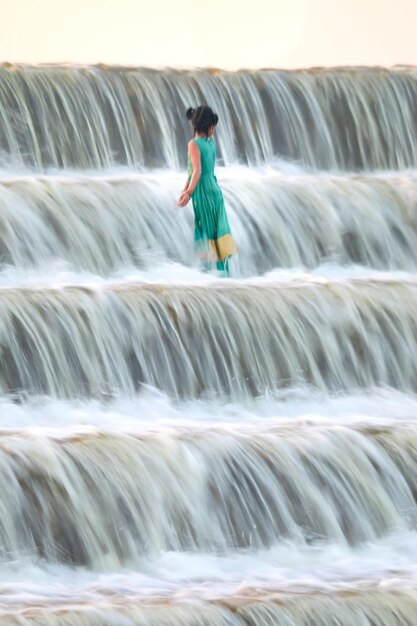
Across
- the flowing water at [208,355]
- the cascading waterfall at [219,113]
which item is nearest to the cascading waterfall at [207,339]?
the flowing water at [208,355]

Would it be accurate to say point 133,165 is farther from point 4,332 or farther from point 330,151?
point 4,332

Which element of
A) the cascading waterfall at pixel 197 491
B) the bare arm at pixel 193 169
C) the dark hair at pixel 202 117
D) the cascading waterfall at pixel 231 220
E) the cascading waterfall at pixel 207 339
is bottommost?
the cascading waterfall at pixel 197 491

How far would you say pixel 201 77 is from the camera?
1348 cm

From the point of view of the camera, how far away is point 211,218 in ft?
36.0

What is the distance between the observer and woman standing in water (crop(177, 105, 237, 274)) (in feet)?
34.9

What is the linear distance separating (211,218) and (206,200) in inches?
5.0

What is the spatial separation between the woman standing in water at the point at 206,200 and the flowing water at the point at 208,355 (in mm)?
230

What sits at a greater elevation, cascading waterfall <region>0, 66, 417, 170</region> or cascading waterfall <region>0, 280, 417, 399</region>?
cascading waterfall <region>0, 66, 417, 170</region>

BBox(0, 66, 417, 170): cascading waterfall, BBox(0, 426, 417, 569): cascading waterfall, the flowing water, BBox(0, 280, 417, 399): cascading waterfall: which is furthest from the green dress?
BBox(0, 426, 417, 569): cascading waterfall

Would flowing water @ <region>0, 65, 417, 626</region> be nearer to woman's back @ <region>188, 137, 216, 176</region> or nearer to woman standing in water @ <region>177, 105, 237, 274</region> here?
woman standing in water @ <region>177, 105, 237, 274</region>

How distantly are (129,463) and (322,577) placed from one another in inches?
38.9

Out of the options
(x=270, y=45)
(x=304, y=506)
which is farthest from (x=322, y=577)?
(x=270, y=45)

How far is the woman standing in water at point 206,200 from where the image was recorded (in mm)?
10625

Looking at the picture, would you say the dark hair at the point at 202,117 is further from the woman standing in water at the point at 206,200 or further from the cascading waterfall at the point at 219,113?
the cascading waterfall at the point at 219,113
